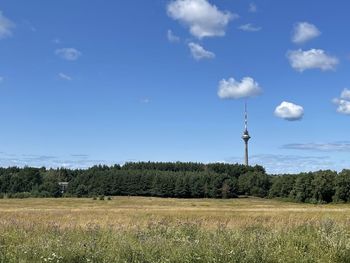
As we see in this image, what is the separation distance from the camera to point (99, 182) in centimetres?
18850

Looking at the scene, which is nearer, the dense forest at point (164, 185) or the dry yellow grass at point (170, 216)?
the dry yellow grass at point (170, 216)

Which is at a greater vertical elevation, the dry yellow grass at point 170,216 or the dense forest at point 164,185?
the dense forest at point 164,185

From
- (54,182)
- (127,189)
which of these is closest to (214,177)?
(127,189)

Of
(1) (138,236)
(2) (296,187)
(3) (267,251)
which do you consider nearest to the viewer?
(3) (267,251)

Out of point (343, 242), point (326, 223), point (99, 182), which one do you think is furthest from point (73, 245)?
point (99, 182)

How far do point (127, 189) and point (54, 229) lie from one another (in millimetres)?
173431

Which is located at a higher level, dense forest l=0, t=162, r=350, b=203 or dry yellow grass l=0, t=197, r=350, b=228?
dense forest l=0, t=162, r=350, b=203

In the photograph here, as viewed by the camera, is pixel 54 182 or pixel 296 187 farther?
pixel 54 182

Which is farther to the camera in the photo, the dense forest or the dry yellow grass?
the dense forest

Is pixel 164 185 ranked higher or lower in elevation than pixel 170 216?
higher

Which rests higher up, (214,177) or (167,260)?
(214,177)

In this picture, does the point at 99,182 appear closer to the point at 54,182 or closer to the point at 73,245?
the point at 54,182

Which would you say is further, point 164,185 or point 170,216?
point 164,185

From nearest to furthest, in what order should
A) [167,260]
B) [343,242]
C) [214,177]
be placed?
1. [167,260]
2. [343,242]
3. [214,177]
